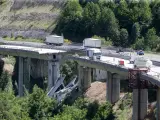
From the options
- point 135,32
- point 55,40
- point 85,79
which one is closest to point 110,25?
point 135,32

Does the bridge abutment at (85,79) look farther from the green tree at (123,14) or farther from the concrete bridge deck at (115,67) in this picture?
the green tree at (123,14)

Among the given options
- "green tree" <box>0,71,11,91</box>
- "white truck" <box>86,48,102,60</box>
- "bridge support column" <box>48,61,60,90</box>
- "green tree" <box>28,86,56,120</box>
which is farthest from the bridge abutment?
"green tree" <box>0,71,11,91</box>

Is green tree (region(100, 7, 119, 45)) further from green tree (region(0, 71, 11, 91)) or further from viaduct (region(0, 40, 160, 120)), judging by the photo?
green tree (region(0, 71, 11, 91))

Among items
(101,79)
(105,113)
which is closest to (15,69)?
(101,79)

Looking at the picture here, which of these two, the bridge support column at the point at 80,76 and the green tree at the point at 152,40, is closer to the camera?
the bridge support column at the point at 80,76

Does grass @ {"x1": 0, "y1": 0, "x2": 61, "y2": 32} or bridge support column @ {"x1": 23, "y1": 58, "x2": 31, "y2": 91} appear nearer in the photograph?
bridge support column @ {"x1": 23, "y1": 58, "x2": 31, "y2": 91}

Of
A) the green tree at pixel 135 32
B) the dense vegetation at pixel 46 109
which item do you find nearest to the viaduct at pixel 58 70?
the dense vegetation at pixel 46 109

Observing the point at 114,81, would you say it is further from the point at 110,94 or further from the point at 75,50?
the point at 75,50
